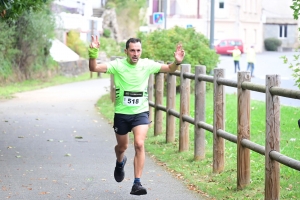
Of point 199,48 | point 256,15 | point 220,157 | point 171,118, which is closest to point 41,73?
point 199,48

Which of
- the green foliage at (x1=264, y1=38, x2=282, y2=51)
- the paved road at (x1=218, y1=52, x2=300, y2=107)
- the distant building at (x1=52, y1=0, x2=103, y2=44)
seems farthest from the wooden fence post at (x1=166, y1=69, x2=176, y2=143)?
the green foliage at (x1=264, y1=38, x2=282, y2=51)

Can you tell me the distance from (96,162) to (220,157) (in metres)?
2.14

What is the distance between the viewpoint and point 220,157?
9.98 meters

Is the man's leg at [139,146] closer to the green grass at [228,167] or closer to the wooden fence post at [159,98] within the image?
the green grass at [228,167]

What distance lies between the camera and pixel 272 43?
9238 centimetres

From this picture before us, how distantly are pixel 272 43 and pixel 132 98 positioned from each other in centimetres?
8509

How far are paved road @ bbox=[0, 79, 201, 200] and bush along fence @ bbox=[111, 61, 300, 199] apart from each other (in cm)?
66

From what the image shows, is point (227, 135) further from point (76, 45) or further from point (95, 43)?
point (76, 45)

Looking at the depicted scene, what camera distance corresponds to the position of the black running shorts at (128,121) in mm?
8781

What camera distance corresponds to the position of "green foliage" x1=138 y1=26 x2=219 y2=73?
2248 cm

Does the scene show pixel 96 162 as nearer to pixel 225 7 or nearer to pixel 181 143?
pixel 181 143

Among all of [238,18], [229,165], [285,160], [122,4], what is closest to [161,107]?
[229,165]

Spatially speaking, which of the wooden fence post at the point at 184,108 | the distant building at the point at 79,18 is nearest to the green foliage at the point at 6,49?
the distant building at the point at 79,18

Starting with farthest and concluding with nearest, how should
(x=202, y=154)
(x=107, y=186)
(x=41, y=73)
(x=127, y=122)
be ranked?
1. (x=41, y=73)
2. (x=202, y=154)
3. (x=107, y=186)
4. (x=127, y=122)
